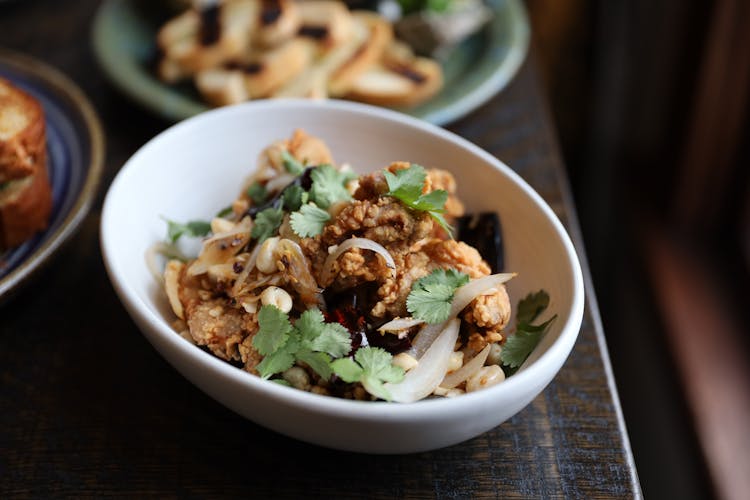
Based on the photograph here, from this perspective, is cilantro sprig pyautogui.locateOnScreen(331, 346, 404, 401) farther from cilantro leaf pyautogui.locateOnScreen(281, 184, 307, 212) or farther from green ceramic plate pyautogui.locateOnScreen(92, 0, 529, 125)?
green ceramic plate pyautogui.locateOnScreen(92, 0, 529, 125)

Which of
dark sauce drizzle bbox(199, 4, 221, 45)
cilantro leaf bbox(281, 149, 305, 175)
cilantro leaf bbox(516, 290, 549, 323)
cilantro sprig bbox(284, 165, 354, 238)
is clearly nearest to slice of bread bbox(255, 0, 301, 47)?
dark sauce drizzle bbox(199, 4, 221, 45)

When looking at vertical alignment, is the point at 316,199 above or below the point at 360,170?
above

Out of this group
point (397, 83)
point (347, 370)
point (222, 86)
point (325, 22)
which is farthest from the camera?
point (325, 22)

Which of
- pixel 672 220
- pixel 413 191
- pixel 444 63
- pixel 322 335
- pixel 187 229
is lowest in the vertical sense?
pixel 672 220

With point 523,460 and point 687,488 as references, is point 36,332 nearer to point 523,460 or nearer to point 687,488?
point 523,460

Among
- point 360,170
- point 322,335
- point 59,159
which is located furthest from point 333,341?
point 59,159

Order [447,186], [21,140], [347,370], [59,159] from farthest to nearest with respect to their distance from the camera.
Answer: [59,159] < [21,140] < [447,186] < [347,370]

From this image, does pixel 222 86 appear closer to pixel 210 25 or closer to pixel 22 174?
pixel 210 25

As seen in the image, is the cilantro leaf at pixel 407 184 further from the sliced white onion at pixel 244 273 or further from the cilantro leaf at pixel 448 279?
the sliced white onion at pixel 244 273
